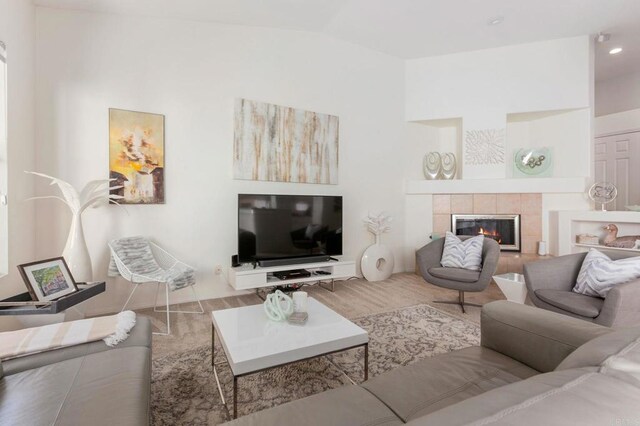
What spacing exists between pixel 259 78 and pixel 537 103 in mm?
3778

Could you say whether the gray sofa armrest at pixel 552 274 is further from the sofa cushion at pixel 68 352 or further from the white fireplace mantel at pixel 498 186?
the sofa cushion at pixel 68 352

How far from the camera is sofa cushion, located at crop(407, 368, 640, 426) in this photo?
45 centimetres

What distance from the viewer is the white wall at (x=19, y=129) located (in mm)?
2443

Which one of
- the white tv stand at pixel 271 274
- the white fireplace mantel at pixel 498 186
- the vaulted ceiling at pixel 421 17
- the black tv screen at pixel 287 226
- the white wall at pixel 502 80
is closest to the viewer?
the vaulted ceiling at pixel 421 17

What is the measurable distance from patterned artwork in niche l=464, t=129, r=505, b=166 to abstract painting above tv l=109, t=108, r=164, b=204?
413cm

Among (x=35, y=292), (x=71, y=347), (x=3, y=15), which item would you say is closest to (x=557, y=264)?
(x=71, y=347)

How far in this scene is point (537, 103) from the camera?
14.1 ft

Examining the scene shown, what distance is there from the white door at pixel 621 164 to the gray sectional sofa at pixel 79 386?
658 centimetres

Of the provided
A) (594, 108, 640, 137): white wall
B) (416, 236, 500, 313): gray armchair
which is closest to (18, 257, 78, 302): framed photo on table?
(416, 236, 500, 313): gray armchair

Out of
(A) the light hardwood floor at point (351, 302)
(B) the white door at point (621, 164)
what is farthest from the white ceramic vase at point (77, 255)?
(B) the white door at point (621, 164)

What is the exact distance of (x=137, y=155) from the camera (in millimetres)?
3252

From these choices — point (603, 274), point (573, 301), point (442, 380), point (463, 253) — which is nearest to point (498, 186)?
point (463, 253)

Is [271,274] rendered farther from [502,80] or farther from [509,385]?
[502,80]

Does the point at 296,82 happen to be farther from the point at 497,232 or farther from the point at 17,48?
the point at 497,232
